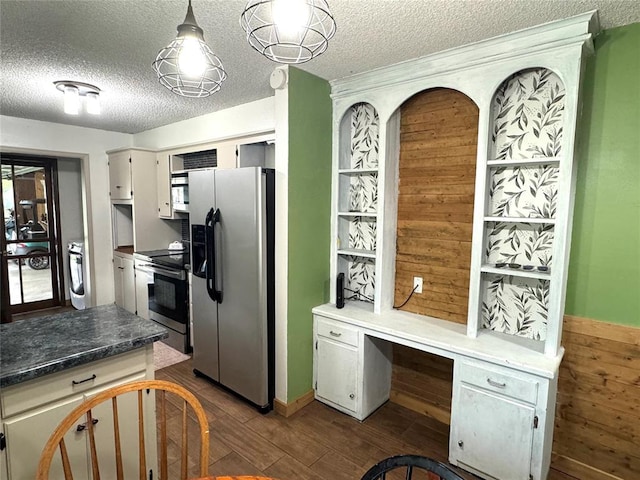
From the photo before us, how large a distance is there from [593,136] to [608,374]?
1318mm

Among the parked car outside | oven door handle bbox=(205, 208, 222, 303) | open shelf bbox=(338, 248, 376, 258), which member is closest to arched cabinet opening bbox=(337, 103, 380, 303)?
open shelf bbox=(338, 248, 376, 258)

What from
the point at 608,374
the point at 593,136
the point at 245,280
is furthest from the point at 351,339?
the point at 593,136

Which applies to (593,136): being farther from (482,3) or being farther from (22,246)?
(22,246)

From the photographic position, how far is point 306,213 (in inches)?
106

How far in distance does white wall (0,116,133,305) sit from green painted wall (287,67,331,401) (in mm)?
3433

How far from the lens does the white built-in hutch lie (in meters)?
1.88

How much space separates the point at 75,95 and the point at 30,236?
307cm

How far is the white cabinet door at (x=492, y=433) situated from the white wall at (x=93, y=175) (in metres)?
4.62

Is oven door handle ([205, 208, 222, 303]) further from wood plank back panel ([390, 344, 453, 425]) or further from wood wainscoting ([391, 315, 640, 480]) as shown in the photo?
wood wainscoting ([391, 315, 640, 480])

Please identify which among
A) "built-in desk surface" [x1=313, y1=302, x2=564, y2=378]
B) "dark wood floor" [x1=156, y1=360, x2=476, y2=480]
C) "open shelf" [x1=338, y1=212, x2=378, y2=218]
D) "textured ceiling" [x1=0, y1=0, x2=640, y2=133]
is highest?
"textured ceiling" [x1=0, y1=0, x2=640, y2=133]

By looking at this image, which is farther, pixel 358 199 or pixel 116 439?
pixel 358 199

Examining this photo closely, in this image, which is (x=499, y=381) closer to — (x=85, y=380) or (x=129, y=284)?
(x=85, y=380)

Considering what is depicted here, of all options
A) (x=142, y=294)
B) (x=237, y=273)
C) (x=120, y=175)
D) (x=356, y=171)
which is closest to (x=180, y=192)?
(x=120, y=175)

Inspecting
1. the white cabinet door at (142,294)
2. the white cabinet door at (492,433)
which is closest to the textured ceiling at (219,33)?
the white cabinet door at (492,433)
